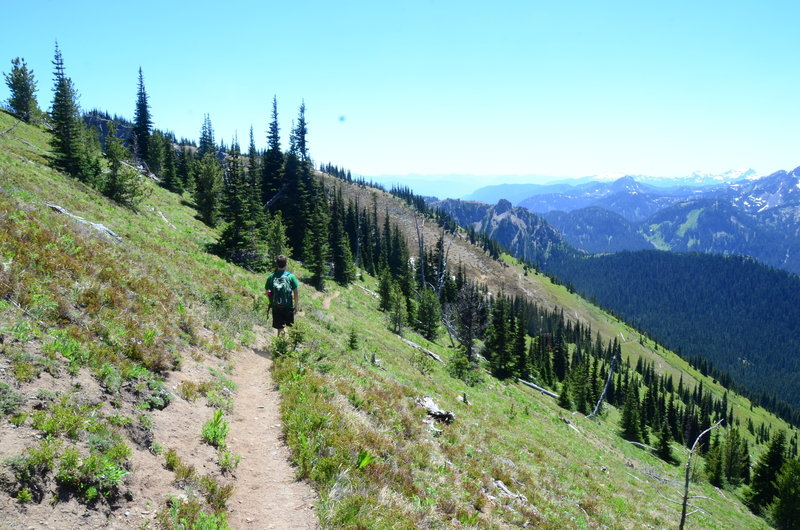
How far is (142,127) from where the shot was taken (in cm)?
6600

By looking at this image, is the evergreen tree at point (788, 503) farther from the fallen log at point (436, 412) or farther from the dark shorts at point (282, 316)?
the dark shorts at point (282, 316)

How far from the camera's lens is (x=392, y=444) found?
10273 millimetres

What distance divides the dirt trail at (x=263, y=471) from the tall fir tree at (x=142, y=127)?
69.4m

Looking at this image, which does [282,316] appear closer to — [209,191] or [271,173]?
[209,191]

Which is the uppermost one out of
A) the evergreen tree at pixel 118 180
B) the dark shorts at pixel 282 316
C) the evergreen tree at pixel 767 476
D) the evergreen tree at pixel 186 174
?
the evergreen tree at pixel 186 174

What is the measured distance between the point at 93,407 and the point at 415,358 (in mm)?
25110

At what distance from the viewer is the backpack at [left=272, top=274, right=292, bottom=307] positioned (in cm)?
1389

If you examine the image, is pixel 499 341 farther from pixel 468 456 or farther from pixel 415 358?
pixel 468 456

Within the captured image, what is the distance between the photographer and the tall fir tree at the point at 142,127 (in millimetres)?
64875

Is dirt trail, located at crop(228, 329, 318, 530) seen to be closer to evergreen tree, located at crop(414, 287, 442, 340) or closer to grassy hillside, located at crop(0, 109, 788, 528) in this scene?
grassy hillside, located at crop(0, 109, 788, 528)

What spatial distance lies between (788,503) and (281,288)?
72.3m

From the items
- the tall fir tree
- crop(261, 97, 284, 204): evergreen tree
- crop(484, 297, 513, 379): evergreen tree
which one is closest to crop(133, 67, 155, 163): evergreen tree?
the tall fir tree

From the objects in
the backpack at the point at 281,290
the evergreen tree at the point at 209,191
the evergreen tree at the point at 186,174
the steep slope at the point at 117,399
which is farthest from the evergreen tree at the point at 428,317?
the steep slope at the point at 117,399

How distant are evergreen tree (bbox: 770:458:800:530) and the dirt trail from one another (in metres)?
71.9
